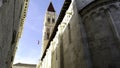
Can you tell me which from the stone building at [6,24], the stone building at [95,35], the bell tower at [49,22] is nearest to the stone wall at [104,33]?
the stone building at [95,35]

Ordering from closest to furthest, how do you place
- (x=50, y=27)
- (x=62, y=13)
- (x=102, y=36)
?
1. (x=102, y=36)
2. (x=62, y=13)
3. (x=50, y=27)

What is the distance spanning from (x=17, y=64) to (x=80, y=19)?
41.3 m

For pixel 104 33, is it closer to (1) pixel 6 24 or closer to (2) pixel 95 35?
(2) pixel 95 35

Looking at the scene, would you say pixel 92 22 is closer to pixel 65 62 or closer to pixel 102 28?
pixel 102 28

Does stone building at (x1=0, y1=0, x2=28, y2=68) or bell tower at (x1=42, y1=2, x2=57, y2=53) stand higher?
bell tower at (x1=42, y1=2, x2=57, y2=53)

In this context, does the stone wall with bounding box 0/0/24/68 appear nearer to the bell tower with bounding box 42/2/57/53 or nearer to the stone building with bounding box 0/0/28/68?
the stone building with bounding box 0/0/28/68

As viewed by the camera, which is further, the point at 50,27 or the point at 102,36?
the point at 50,27

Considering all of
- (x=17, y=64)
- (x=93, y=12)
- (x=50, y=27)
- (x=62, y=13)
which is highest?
(x=50, y=27)

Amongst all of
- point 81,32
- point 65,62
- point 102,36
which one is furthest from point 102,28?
point 65,62

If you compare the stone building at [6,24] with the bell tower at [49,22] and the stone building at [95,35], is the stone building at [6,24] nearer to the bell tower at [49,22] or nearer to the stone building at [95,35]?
the stone building at [95,35]

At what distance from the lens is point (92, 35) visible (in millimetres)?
9578

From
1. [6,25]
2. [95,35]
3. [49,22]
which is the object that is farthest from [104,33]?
[49,22]

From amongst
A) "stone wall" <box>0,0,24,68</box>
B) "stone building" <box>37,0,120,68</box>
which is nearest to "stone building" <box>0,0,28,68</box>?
"stone wall" <box>0,0,24,68</box>

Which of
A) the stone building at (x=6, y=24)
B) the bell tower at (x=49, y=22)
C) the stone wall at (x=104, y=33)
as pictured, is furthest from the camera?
the bell tower at (x=49, y=22)
